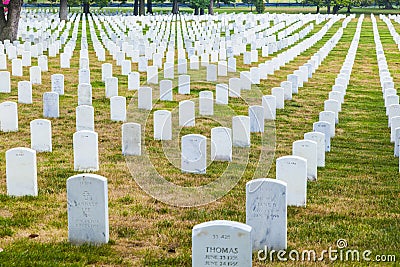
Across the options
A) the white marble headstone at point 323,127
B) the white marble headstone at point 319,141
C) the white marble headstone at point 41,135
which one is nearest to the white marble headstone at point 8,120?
the white marble headstone at point 41,135

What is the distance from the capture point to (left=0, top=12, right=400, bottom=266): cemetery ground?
7.62 metres

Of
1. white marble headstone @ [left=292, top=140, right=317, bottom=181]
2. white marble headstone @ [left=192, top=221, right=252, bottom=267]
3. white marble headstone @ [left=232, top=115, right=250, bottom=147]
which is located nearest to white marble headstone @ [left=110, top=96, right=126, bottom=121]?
white marble headstone @ [left=232, top=115, right=250, bottom=147]

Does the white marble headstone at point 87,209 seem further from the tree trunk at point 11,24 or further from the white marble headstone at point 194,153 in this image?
the tree trunk at point 11,24

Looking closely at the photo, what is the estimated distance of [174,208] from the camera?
9.20 m

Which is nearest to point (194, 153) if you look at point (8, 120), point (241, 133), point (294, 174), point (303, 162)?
point (241, 133)

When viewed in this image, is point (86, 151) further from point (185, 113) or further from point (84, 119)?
point (185, 113)

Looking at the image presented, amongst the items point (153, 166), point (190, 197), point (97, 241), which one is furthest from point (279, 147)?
point (97, 241)

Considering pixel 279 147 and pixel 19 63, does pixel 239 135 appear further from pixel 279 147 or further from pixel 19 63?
pixel 19 63

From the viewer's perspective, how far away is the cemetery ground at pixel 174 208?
7621 millimetres

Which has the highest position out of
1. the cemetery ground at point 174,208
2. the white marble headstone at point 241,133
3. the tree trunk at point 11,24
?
the tree trunk at point 11,24

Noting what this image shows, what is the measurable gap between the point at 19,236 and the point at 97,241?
91 cm

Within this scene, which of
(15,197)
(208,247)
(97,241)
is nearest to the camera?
(208,247)

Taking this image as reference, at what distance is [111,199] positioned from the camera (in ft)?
31.3

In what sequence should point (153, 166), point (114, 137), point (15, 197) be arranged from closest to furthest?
1. point (15, 197)
2. point (153, 166)
3. point (114, 137)
